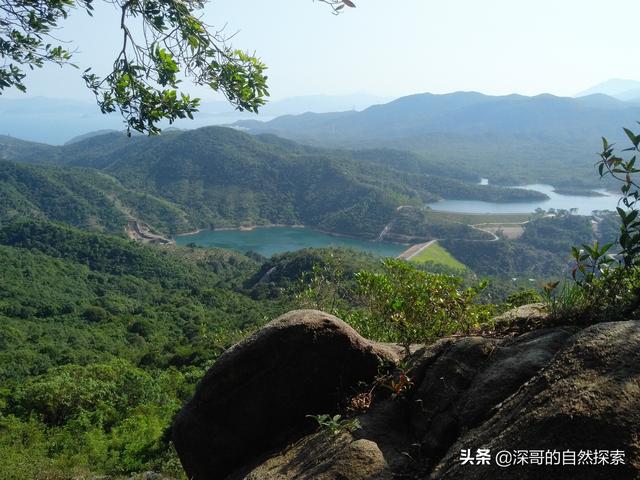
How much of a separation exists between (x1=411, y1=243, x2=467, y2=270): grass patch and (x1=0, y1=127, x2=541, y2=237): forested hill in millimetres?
15005

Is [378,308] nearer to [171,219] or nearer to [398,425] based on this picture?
[398,425]

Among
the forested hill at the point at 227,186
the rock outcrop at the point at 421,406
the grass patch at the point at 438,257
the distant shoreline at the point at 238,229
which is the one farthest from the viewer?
the distant shoreline at the point at 238,229

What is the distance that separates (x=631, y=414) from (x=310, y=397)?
7.78ft

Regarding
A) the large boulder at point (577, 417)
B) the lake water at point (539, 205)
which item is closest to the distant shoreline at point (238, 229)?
the lake water at point (539, 205)

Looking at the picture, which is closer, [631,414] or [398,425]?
[631,414]

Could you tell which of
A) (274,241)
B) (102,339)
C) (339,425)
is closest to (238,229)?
(274,241)

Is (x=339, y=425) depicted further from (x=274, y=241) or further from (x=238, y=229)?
(x=238, y=229)

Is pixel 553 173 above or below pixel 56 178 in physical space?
below

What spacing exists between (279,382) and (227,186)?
110895mm

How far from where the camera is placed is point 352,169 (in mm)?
117000

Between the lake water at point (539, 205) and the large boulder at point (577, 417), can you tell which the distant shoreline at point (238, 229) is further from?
the large boulder at point (577, 417)

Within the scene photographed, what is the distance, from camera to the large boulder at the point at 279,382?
12.2ft

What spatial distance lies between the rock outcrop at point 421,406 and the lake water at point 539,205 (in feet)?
338

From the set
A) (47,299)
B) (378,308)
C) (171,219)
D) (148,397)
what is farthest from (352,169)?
(378,308)
